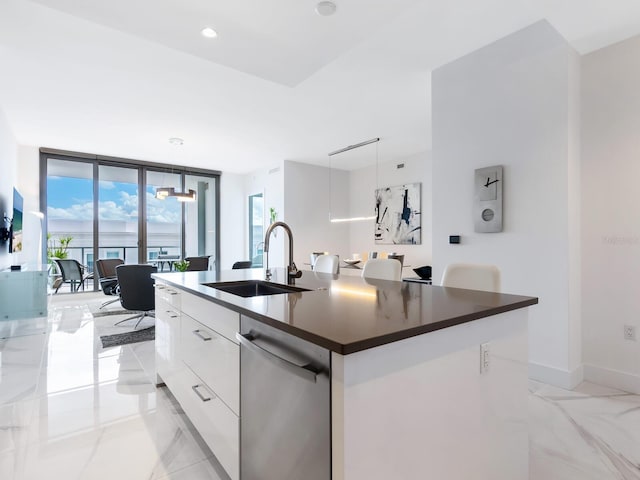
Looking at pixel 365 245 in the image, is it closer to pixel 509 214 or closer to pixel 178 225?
pixel 178 225

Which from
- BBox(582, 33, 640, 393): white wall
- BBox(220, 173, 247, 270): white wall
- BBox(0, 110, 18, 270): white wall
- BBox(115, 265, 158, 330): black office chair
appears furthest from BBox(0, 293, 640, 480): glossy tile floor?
BBox(220, 173, 247, 270): white wall

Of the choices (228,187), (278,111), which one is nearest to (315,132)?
(278,111)

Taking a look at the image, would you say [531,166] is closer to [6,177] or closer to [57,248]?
[6,177]

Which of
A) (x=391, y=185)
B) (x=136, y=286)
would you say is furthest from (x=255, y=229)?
(x=136, y=286)

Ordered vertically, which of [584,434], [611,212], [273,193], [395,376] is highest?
[273,193]

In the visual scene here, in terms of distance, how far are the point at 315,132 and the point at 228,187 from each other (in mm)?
3924

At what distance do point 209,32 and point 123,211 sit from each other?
20.5 ft

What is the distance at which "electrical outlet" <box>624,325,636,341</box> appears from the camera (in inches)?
104

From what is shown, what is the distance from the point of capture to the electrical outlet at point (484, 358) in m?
1.24

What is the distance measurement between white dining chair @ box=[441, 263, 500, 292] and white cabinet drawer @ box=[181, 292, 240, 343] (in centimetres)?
132

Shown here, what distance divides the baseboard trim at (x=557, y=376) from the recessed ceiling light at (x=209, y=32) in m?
3.61

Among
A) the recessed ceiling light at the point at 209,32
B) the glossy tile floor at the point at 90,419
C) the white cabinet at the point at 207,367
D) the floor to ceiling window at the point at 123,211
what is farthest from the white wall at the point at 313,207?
the white cabinet at the point at 207,367

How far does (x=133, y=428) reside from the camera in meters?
2.06

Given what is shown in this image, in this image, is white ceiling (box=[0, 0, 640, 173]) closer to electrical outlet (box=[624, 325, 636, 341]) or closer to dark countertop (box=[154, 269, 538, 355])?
dark countertop (box=[154, 269, 538, 355])
